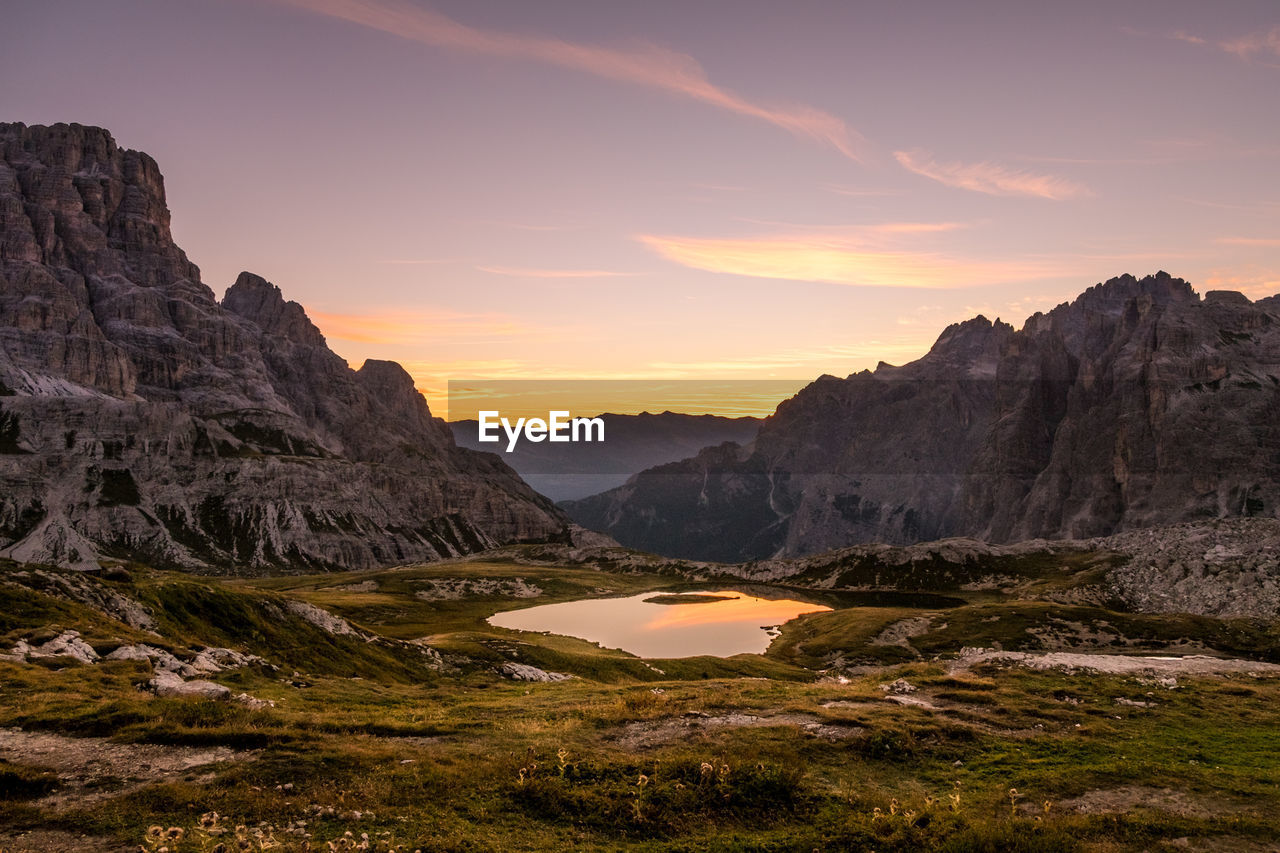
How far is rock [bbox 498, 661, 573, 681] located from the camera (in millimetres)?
57553

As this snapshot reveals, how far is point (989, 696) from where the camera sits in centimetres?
3634

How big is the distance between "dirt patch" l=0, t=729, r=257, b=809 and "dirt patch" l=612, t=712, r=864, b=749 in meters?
12.9

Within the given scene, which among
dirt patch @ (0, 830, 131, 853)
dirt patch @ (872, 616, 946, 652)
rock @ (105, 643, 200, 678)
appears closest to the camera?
dirt patch @ (0, 830, 131, 853)

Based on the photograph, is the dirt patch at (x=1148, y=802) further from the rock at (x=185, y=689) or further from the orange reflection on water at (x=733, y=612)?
the orange reflection on water at (x=733, y=612)

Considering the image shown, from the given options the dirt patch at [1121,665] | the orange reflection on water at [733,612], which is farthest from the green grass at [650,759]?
the orange reflection on water at [733,612]

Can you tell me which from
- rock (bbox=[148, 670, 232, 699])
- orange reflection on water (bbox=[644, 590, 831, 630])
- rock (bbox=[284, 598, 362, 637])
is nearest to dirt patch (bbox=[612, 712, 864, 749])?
rock (bbox=[148, 670, 232, 699])

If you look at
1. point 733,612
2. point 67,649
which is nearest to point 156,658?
point 67,649

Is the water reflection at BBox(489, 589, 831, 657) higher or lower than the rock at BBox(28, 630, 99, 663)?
lower

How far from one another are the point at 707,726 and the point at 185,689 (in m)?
21.1

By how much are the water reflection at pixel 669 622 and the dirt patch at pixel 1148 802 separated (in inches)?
2891

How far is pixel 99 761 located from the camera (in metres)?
21.8

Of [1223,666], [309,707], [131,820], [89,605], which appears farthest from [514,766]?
[1223,666]

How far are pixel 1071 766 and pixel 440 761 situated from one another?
68.8 ft

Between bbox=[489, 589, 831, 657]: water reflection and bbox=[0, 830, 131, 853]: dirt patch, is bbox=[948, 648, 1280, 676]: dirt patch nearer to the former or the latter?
bbox=[0, 830, 131, 853]: dirt patch
